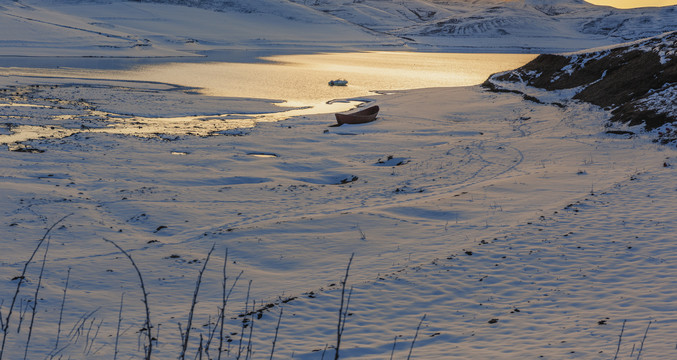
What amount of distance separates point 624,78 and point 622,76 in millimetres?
563

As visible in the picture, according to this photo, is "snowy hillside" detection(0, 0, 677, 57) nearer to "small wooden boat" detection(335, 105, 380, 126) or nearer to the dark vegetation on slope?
"small wooden boat" detection(335, 105, 380, 126)

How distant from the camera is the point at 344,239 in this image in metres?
12.3

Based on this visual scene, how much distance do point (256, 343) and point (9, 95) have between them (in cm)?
3221

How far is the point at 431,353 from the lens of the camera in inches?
284

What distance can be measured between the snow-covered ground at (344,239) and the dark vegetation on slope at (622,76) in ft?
3.85

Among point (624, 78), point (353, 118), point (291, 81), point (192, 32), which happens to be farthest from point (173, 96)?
point (192, 32)

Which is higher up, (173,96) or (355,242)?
(173,96)

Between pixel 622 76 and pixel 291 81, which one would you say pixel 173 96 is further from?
pixel 622 76

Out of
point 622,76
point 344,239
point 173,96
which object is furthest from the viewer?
point 173,96

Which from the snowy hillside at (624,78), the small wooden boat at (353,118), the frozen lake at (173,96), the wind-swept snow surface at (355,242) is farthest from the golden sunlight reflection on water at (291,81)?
the wind-swept snow surface at (355,242)

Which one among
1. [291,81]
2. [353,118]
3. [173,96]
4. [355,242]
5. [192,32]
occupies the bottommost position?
[355,242]

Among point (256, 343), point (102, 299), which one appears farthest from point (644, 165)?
point (102, 299)

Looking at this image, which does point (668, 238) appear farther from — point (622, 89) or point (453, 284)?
point (622, 89)

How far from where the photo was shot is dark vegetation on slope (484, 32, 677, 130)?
81.9 feet
